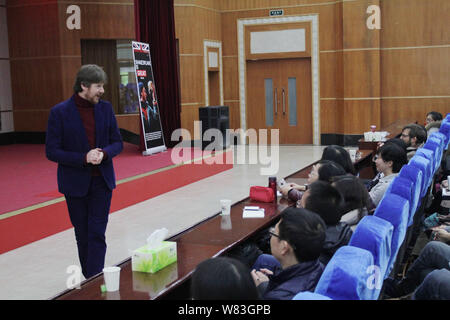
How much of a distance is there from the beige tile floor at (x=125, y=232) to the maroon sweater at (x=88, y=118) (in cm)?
105

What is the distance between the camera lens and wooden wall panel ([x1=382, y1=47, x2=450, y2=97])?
37.2 feet

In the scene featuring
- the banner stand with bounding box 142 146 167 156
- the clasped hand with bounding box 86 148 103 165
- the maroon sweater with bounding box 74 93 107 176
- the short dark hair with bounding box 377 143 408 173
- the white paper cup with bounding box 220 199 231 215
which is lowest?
the banner stand with bounding box 142 146 167 156

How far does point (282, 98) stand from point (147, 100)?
408 cm

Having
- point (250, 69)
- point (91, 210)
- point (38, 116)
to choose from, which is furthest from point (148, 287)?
point (250, 69)

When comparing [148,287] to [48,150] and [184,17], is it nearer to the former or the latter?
[48,150]

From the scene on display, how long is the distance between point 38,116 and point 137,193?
5.28m

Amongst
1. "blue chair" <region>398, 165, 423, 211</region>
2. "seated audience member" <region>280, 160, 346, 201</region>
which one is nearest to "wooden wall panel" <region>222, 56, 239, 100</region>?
"seated audience member" <region>280, 160, 346, 201</region>

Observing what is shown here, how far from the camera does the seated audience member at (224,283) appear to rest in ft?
5.24

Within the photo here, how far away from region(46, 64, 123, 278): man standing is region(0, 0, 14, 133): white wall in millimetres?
8385

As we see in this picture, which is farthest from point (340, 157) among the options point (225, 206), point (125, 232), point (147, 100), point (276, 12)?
point (276, 12)

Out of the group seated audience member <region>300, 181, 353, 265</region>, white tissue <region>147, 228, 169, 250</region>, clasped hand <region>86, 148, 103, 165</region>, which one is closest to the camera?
white tissue <region>147, 228, 169, 250</region>

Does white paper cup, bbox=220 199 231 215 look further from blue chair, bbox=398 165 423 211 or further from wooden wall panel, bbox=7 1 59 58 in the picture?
wooden wall panel, bbox=7 1 59 58

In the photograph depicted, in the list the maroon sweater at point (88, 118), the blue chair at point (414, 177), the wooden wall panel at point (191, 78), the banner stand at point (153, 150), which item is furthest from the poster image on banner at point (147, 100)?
the blue chair at point (414, 177)

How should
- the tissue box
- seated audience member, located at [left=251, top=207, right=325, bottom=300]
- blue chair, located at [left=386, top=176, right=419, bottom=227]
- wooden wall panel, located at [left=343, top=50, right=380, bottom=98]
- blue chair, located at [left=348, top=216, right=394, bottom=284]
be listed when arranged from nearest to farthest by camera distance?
blue chair, located at [left=348, top=216, right=394, bottom=284]
seated audience member, located at [left=251, top=207, right=325, bottom=300]
the tissue box
blue chair, located at [left=386, top=176, right=419, bottom=227]
wooden wall panel, located at [left=343, top=50, right=380, bottom=98]
